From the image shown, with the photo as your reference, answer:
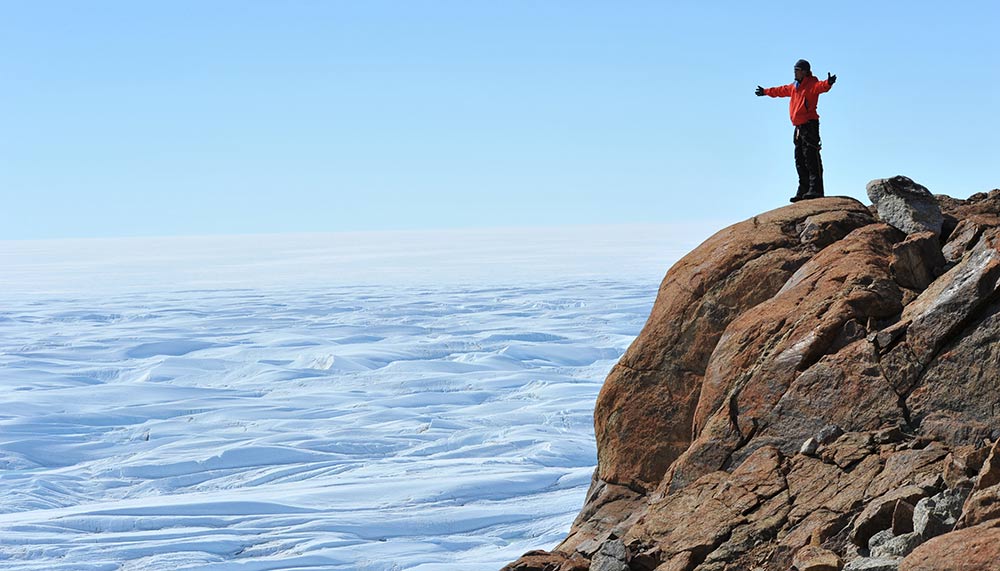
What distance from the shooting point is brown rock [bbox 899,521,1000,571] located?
6.02 m

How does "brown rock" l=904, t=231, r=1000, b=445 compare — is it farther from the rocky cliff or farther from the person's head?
the person's head

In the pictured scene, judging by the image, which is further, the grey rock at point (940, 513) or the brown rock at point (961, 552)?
the grey rock at point (940, 513)

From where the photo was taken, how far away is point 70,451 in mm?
45000

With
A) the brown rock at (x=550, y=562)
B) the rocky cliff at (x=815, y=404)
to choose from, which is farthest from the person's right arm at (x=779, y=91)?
the brown rock at (x=550, y=562)

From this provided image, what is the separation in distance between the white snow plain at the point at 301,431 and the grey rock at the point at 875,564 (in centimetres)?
2067

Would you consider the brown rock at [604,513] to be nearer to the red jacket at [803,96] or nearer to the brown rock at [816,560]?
the brown rock at [816,560]

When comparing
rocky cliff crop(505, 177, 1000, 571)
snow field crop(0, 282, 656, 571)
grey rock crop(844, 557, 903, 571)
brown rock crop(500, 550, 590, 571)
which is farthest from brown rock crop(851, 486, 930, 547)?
snow field crop(0, 282, 656, 571)

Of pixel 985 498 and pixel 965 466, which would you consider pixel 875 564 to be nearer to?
pixel 985 498

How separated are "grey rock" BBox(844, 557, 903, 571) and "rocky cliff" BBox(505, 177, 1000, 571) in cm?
2

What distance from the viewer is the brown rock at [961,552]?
6020 millimetres

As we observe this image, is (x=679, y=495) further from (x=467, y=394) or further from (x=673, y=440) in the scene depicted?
(x=467, y=394)

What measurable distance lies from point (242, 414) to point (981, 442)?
146ft

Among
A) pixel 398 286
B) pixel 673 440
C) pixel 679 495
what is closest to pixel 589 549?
pixel 679 495

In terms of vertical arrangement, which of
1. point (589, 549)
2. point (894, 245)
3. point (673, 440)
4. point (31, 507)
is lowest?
point (31, 507)
